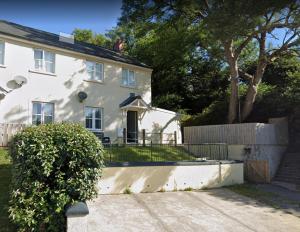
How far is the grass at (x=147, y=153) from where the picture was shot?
15.4 meters

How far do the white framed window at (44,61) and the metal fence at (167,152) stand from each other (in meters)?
6.12

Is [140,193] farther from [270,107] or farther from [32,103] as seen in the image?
[270,107]

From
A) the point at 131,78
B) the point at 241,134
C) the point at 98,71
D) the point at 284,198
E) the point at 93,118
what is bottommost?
the point at 284,198

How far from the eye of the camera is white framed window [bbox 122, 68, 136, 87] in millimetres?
22453

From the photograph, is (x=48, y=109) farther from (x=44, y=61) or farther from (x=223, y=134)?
(x=223, y=134)

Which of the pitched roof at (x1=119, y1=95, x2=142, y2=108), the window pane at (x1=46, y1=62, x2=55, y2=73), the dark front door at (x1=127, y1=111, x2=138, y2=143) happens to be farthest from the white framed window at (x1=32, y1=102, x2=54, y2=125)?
the dark front door at (x1=127, y1=111, x2=138, y2=143)

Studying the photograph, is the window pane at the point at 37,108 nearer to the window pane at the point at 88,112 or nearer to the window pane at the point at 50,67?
the window pane at the point at 50,67

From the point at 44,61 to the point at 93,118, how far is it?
4.64 meters

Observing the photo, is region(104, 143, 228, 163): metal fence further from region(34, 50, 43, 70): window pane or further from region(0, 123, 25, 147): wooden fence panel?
region(34, 50, 43, 70): window pane

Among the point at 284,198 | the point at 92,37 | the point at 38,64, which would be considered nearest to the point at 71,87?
the point at 38,64

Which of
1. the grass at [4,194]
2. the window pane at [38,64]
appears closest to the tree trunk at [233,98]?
the window pane at [38,64]

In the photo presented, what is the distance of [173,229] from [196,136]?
43.2 feet

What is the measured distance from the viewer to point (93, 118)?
66.8 ft

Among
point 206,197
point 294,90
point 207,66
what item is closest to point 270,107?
point 294,90
